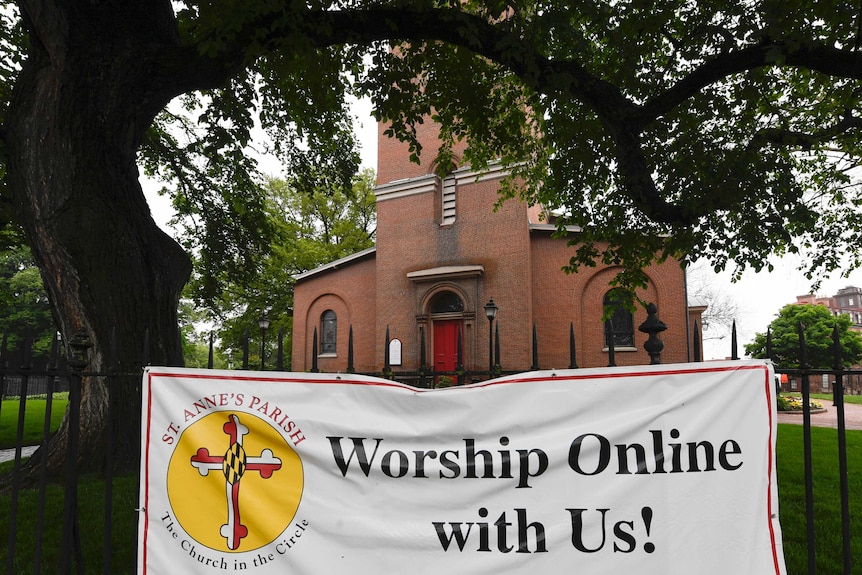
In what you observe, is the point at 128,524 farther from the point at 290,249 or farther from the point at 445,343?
the point at 290,249

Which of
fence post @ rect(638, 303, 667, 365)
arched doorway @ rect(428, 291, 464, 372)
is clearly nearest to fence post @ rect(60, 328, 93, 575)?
fence post @ rect(638, 303, 667, 365)

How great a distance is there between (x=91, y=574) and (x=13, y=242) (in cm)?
1361

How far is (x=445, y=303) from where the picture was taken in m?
22.2

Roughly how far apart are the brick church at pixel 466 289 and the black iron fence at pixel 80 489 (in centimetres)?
1238

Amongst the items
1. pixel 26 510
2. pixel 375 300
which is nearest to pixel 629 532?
pixel 26 510

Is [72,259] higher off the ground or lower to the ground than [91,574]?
higher

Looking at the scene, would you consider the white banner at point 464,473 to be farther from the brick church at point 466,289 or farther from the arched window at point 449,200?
the arched window at point 449,200

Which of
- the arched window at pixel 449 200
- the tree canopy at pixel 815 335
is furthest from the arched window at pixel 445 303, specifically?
the tree canopy at pixel 815 335

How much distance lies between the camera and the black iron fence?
8.97ft

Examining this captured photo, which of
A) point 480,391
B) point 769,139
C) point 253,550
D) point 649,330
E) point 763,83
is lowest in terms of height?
point 253,550

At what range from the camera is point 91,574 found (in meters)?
4.05

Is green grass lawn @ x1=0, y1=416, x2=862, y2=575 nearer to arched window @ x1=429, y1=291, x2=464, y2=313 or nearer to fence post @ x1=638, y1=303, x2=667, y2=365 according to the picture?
fence post @ x1=638, y1=303, x2=667, y2=365

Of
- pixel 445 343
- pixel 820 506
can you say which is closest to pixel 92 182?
pixel 820 506

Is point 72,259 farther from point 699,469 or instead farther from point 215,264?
point 215,264
